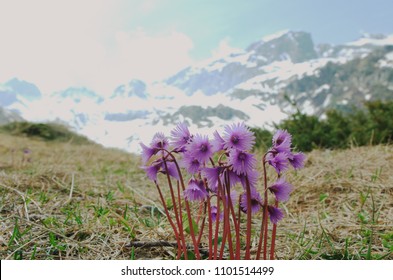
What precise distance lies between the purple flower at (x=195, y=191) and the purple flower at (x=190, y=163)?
41 millimetres

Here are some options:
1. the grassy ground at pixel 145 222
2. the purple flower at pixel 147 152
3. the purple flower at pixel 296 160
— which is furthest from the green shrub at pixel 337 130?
the purple flower at pixel 147 152

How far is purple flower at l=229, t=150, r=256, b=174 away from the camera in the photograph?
3.67ft

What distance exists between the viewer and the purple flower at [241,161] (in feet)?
3.67

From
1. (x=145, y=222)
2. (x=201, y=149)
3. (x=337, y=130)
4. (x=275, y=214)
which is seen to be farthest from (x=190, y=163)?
(x=337, y=130)

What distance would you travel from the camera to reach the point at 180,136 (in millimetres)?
1285

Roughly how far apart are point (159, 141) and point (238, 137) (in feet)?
1.02

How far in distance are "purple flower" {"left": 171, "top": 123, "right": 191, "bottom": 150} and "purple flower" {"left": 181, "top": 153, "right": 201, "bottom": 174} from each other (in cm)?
5

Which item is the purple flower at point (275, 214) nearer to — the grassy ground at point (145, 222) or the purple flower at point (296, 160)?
the purple flower at point (296, 160)

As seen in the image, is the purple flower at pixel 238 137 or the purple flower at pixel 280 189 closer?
the purple flower at pixel 238 137

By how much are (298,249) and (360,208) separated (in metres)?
0.89

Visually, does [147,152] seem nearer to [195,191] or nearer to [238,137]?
[195,191]

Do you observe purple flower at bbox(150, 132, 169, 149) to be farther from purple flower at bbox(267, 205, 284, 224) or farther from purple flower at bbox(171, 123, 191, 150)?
purple flower at bbox(267, 205, 284, 224)

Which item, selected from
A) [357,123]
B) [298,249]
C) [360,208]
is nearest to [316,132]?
[357,123]

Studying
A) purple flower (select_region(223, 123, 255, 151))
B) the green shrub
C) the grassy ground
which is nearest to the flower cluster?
purple flower (select_region(223, 123, 255, 151))
